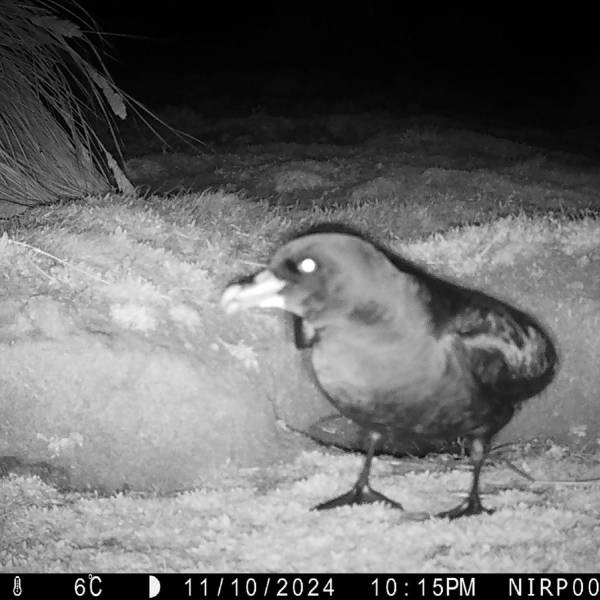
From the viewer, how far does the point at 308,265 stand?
2.78 meters

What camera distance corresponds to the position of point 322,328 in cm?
288

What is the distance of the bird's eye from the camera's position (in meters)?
2.78

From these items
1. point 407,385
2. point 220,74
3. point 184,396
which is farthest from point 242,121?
point 407,385

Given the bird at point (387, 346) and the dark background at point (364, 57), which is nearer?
the bird at point (387, 346)

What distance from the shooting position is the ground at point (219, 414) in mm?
2832

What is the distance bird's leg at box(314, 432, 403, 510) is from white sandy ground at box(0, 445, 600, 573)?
4 centimetres

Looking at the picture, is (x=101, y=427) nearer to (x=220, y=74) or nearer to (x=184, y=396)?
(x=184, y=396)

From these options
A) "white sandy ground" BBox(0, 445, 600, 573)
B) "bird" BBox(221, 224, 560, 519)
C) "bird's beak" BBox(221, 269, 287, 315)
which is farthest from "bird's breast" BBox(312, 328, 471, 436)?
"white sandy ground" BBox(0, 445, 600, 573)

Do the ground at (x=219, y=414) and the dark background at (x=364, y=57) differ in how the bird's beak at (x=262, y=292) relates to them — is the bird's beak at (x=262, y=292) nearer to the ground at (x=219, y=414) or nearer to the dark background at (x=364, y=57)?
the ground at (x=219, y=414)

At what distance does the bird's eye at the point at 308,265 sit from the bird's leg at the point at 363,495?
0.75m

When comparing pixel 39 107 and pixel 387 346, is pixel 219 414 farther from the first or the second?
pixel 39 107
